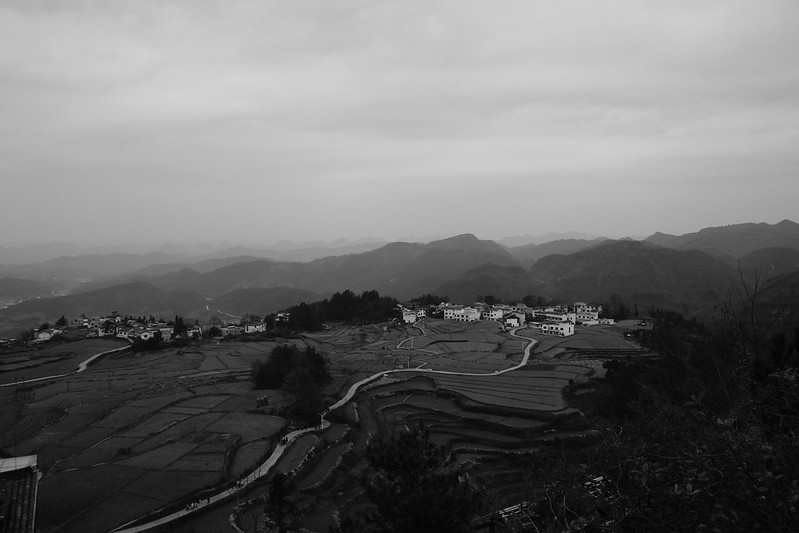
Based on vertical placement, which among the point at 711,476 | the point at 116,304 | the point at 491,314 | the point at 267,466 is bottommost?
the point at 116,304

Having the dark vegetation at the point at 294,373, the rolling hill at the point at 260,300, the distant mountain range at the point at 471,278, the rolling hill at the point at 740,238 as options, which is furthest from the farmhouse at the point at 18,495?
the rolling hill at the point at 740,238

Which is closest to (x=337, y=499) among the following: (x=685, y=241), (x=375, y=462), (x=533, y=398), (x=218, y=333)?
(x=375, y=462)

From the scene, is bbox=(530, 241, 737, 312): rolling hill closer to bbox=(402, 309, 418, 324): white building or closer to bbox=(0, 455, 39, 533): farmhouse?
bbox=(402, 309, 418, 324): white building

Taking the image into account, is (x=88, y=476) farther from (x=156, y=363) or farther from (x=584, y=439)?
(x=156, y=363)

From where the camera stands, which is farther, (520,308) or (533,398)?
(520,308)

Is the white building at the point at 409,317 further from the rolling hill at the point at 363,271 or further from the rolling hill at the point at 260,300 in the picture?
the rolling hill at the point at 363,271

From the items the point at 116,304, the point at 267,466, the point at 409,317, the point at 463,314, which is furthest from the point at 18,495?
the point at 116,304

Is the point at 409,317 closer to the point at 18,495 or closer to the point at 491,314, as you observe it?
the point at 491,314
